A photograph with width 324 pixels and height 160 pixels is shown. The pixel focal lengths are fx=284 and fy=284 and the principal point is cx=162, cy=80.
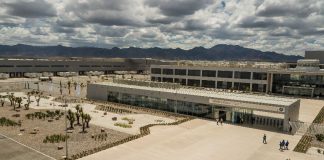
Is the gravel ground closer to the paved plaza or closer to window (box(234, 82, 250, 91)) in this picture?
the paved plaza

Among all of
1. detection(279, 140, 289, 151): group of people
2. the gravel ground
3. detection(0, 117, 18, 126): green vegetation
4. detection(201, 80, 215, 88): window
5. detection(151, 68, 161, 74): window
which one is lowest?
the gravel ground

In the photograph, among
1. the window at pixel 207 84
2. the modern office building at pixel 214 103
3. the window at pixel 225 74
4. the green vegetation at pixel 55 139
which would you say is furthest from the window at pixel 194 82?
the green vegetation at pixel 55 139

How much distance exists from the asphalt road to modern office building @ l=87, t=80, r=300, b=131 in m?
39.1

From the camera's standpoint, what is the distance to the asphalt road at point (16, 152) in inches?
1634

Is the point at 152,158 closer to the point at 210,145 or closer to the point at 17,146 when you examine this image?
the point at 210,145

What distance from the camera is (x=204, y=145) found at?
1903 inches

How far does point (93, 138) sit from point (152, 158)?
14999mm

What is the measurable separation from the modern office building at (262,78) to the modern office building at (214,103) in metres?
45.0

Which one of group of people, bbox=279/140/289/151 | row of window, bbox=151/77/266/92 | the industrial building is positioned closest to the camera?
group of people, bbox=279/140/289/151

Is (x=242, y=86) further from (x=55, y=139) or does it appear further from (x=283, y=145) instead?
(x=55, y=139)

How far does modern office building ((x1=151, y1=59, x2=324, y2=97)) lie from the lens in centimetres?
11288

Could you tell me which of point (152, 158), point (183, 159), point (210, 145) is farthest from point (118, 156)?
point (210, 145)

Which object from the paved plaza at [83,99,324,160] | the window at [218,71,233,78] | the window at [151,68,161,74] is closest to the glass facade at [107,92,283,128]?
the paved plaza at [83,99,324,160]

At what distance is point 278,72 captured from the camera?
11594cm
